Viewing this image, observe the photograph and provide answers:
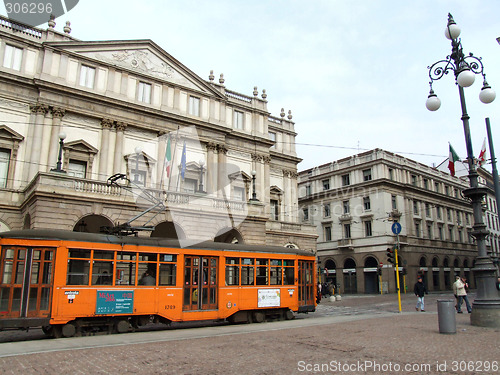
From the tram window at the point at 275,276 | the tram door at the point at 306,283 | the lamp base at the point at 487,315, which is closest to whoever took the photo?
the lamp base at the point at 487,315

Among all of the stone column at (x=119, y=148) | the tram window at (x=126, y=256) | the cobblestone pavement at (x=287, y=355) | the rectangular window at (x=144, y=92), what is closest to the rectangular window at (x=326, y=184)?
the rectangular window at (x=144, y=92)

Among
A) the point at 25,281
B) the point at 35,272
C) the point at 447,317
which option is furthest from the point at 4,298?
the point at 447,317

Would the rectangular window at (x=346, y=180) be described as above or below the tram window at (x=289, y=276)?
above

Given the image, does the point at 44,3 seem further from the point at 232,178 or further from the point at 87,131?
the point at 232,178

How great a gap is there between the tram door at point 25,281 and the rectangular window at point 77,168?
14228mm

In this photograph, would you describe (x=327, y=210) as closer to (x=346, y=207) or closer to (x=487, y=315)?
(x=346, y=207)

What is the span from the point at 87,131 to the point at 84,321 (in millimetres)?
16500

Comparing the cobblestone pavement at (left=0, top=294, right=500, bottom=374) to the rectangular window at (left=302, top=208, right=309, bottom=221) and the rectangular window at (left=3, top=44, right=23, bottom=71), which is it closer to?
the rectangular window at (left=3, top=44, right=23, bottom=71)

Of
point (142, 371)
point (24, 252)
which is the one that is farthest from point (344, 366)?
point (24, 252)

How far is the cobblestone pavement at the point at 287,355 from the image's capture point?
7762 mm

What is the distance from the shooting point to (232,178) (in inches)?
1282

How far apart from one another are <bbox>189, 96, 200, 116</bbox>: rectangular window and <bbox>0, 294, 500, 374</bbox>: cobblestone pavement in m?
21.4

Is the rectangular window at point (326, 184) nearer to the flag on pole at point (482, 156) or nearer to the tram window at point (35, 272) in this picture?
the flag on pole at point (482, 156)

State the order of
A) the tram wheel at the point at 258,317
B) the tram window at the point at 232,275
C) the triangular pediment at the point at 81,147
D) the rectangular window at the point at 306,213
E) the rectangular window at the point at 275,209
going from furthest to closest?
the rectangular window at the point at 306,213
the rectangular window at the point at 275,209
the triangular pediment at the point at 81,147
the tram wheel at the point at 258,317
the tram window at the point at 232,275
